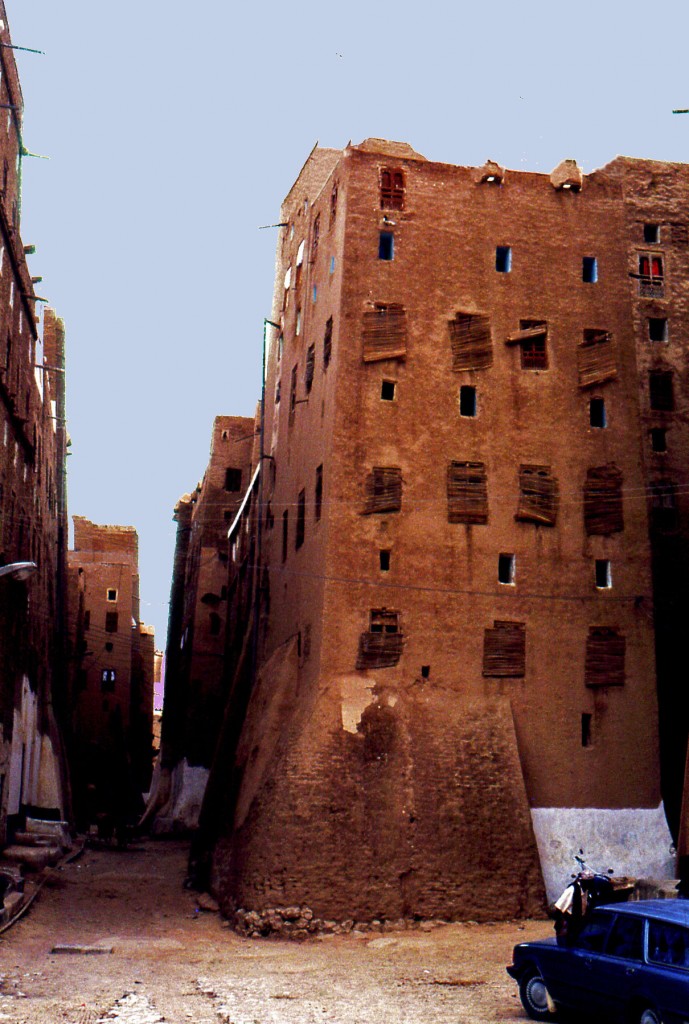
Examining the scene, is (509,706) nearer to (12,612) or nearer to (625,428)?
(625,428)

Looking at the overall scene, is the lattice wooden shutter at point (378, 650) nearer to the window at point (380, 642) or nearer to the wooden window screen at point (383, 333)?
the window at point (380, 642)

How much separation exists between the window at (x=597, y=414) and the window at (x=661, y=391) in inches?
320

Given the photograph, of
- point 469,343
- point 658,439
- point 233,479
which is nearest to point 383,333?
point 469,343

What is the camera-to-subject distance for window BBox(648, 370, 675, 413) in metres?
41.8

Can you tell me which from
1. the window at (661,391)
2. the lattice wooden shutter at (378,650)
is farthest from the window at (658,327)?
the lattice wooden shutter at (378,650)

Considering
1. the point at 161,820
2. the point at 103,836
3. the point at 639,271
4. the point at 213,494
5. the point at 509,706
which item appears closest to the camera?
the point at 509,706

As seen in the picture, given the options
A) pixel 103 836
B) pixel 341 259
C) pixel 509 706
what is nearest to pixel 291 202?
pixel 341 259

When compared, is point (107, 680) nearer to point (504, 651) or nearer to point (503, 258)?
point (504, 651)

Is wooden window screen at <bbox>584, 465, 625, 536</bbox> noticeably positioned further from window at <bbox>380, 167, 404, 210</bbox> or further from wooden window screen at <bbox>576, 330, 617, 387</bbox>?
window at <bbox>380, 167, 404, 210</bbox>

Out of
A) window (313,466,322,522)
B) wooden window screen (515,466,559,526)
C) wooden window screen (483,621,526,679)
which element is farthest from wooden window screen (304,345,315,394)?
wooden window screen (483,621,526,679)

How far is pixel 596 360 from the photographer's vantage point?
3434cm

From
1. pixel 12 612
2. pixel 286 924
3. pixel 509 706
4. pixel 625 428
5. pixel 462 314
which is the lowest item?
pixel 286 924

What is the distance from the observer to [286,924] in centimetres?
2756

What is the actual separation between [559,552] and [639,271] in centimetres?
1454
